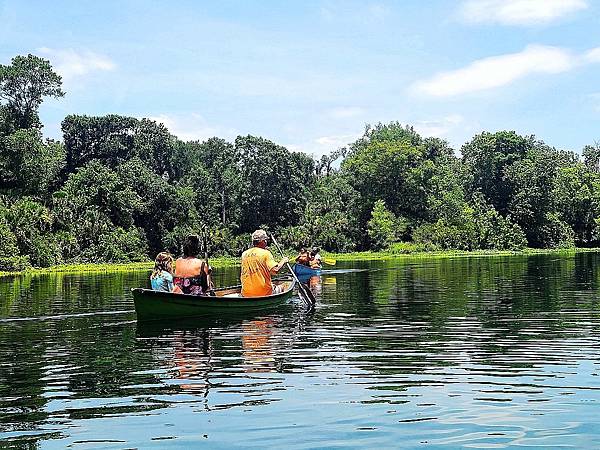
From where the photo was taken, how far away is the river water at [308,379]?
274 inches

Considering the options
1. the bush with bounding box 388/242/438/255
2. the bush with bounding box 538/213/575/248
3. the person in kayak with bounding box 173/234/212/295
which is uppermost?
the bush with bounding box 538/213/575/248

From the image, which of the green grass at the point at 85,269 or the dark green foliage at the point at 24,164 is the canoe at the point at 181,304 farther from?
the dark green foliage at the point at 24,164

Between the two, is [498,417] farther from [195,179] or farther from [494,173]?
[494,173]

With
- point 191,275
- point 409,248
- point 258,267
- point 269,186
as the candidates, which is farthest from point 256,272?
point 269,186

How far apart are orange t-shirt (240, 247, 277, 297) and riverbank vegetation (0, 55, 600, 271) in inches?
1837

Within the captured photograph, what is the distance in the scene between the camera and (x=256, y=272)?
1786cm

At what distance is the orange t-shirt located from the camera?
56.5ft

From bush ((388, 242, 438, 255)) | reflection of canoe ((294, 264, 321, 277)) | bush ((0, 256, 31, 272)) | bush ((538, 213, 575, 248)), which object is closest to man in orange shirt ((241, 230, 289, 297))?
reflection of canoe ((294, 264, 321, 277))

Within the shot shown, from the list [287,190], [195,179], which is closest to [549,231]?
[287,190]

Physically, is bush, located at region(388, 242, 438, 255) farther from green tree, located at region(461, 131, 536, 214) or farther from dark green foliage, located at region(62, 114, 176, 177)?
dark green foliage, located at region(62, 114, 176, 177)

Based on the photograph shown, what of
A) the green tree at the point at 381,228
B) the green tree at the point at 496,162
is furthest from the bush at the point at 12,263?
the green tree at the point at 496,162

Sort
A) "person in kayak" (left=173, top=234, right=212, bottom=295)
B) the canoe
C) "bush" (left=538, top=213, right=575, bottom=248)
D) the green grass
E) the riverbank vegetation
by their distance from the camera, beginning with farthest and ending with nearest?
"bush" (left=538, top=213, right=575, bottom=248) → the riverbank vegetation → the green grass → "person in kayak" (left=173, top=234, right=212, bottom=295) → the canoe

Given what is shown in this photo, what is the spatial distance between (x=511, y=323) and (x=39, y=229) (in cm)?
4810

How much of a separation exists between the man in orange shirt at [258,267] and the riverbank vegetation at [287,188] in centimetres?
4669
